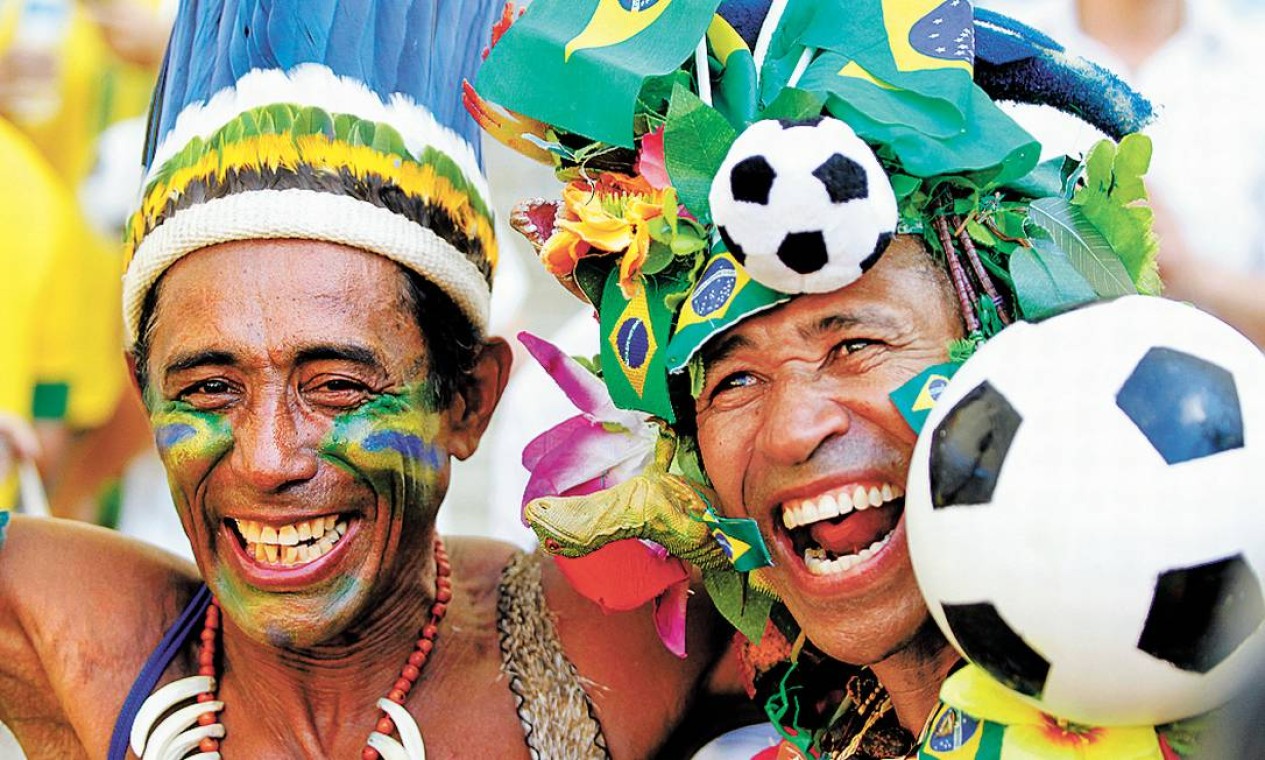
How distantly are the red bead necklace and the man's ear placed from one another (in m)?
0.27

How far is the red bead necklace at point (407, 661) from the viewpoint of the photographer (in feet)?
10.3

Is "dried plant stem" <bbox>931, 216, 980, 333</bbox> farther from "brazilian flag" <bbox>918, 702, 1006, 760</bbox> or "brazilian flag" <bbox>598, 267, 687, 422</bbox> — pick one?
"brazilian flag" <bbox>918, 702, 1006, 760</bbox>

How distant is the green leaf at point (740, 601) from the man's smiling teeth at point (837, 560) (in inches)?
11.9

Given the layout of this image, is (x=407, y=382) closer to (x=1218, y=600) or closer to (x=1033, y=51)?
(x=1033, y=51)

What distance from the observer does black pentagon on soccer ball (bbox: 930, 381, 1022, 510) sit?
2.08 meters

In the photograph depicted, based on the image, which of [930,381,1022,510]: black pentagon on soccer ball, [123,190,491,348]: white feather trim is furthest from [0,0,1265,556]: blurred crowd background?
[930,381,1022,510]: black pentagon on soccer ball

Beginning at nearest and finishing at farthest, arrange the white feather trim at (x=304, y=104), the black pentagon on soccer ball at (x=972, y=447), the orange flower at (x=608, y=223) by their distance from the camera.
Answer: the black pentagon on soccer ball at (x=972, y=447)
the orange flower at (x=608, y=223)
the white feather trim at (x=304, y=104)

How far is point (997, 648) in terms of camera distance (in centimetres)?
212

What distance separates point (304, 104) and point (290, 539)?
31.3 inches

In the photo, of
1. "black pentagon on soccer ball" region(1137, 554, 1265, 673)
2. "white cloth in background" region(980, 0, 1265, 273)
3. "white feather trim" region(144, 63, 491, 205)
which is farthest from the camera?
"white cloth in background" region(980, 0, 1265, 273)

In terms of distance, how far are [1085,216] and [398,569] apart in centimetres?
141

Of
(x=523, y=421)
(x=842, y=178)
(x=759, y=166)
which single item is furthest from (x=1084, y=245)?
(x=523, y=421)

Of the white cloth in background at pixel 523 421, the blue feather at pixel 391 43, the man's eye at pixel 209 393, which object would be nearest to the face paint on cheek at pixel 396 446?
the man's eye at pixel 209 393

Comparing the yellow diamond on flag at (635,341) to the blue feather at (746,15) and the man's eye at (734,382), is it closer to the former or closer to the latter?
the man's eye at (734,382)
